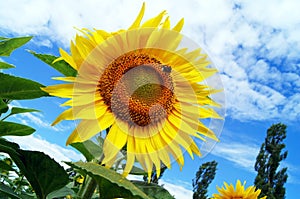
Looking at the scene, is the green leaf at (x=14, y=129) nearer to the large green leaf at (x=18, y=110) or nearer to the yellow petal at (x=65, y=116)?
the large green leaf at (x=18, y=110)

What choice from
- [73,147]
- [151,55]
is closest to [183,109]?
[151,55]

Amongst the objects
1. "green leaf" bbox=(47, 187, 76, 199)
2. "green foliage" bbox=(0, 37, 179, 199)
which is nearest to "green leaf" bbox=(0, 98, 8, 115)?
"green foliage" bbox=(0, 37, 179, 199)

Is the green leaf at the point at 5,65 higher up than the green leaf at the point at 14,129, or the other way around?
the green leaf at the point at 5,65

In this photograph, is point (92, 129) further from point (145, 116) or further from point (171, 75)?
point (171, 75)

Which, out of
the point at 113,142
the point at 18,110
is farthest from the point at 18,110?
the point at 113,142

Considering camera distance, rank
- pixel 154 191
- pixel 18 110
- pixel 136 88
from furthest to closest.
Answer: pixel 18 110
pixel 136 88
pixel 154 191

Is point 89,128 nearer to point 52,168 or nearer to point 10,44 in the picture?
point 52,168

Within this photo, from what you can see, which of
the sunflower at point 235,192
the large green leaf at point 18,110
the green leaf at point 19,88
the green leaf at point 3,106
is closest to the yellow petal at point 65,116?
the green leaf at point 19,88

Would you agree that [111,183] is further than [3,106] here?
No
